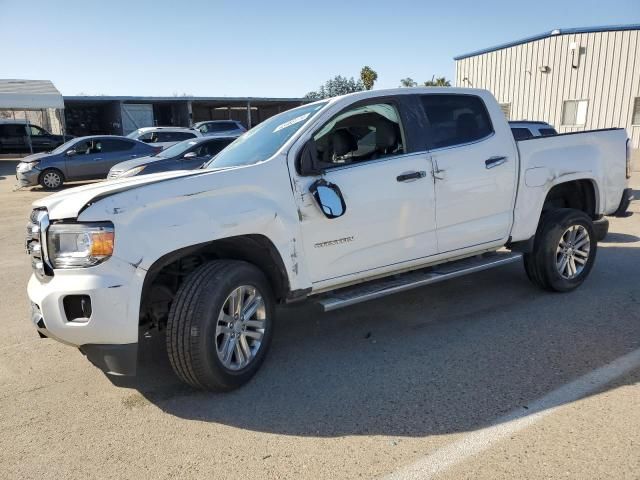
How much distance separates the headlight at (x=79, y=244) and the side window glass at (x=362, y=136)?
1728 mm

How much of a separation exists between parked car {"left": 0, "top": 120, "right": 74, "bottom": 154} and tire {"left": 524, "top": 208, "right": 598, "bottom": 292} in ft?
91.0

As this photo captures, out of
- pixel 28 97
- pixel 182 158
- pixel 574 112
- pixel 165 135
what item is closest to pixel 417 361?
pixel 182 158

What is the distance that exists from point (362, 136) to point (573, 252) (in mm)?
2645

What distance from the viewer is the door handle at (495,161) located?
15.0 ft

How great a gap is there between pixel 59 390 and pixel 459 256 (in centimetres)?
337

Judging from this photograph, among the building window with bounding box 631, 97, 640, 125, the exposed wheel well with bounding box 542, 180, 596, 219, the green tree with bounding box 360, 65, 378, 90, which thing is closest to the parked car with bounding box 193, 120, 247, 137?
the building window with bounding box 631, 97, 640, 125

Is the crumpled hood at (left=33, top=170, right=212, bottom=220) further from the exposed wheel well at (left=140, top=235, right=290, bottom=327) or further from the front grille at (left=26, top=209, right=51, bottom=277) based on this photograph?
the exposed wheel well at (left=140, top=235, right=290, bottom=327)

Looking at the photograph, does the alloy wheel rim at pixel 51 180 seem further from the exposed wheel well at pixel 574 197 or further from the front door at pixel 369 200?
the exposed wheel well at pixel 574 197

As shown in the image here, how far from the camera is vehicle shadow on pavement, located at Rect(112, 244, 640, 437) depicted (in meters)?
3.17

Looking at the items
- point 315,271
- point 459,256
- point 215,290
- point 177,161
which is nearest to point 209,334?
point 215,290

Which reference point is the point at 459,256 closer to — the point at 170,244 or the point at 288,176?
the point at 288,176

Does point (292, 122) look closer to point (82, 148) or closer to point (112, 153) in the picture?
point (112, 153)

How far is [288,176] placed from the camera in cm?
363

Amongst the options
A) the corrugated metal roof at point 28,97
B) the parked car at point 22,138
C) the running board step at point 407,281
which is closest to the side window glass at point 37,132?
the parked car at point 22,138
